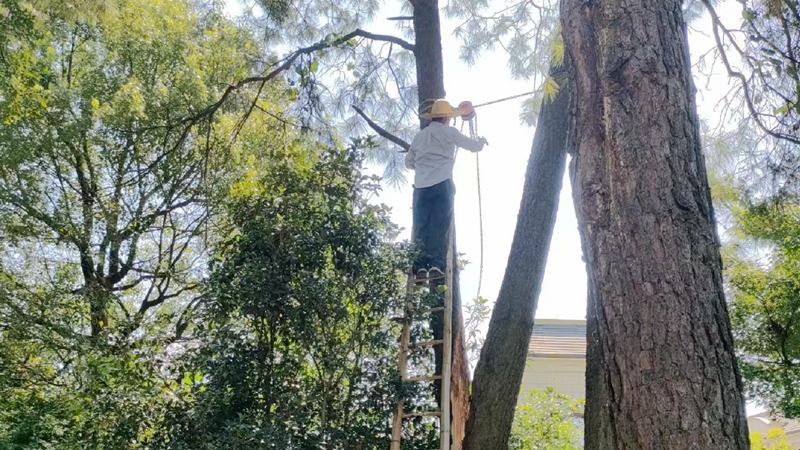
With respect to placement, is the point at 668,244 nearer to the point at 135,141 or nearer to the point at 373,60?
the point at 373,60

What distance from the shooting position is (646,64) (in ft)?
5.51

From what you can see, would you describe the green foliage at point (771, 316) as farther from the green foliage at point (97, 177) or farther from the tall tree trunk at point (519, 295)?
the green foliage at point (97, 177)

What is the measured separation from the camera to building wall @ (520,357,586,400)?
1025cm

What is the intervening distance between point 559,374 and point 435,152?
7.29m

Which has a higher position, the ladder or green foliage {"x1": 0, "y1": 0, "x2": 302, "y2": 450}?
green foliage {"x1": 0, "y1": 0, "x2": 302, "y2": 450}

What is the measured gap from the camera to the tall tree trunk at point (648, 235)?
1.38m

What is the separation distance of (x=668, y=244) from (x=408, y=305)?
6.67 feet

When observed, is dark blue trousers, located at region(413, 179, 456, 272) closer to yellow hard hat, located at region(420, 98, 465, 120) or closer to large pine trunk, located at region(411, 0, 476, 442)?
large pine trunk, located at region(411, 0, 476, 442)

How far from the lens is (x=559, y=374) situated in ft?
34.0

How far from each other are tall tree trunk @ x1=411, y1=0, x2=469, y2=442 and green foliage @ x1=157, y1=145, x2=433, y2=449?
23 cm

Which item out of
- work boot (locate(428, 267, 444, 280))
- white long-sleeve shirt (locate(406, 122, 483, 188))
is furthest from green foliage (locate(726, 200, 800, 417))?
work boot (locate(428, 267, 444, 280))

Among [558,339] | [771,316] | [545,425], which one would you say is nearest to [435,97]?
[545,425]

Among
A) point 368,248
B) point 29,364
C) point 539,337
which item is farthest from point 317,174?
point 539,337

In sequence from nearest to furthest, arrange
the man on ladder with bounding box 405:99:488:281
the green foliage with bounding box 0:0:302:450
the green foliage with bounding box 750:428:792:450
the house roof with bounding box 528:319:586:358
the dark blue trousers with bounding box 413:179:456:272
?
the dark blue trousers with bounding box 413:179:456:272 < the man on ladder with bounding box 405:99:488:281 < the green foliage with bounding box 0:0:302:450 < the green foliage with bounding box 750:428:792:450 < the house roof with bounding box 528:319:586:358
